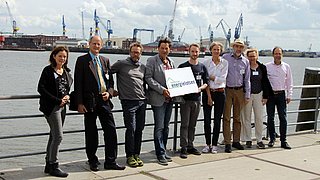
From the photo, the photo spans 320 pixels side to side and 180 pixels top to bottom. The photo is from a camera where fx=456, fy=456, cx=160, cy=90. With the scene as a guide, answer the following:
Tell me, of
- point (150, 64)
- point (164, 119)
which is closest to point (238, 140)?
point (164, 119)

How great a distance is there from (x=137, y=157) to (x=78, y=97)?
137 cm

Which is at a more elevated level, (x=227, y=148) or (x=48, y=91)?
(x=48, y=91)

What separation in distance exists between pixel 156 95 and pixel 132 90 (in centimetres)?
45

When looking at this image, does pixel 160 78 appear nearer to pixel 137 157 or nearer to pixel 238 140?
pixel 137 157

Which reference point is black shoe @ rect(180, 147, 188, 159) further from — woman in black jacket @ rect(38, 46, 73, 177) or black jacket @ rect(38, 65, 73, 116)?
black jacket @ rect(38, 65, 73, 116)

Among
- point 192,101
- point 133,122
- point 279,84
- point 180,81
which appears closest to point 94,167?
point 133,122

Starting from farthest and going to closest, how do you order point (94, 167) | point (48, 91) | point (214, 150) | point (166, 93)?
point (214, 150), point (166, 93), point (94, 167), point (48, 91)

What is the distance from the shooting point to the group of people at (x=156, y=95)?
5.91 metres

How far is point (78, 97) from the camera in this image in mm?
6012

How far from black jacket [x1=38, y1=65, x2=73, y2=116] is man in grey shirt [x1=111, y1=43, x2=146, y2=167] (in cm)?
97

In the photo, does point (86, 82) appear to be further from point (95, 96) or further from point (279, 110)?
point (279, 110)

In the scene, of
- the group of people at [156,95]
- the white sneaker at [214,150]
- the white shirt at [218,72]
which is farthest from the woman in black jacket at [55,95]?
the white sneaker at [214,150]

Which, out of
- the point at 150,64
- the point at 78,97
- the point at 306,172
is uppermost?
the point at 150,64

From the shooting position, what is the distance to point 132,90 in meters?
6.44
